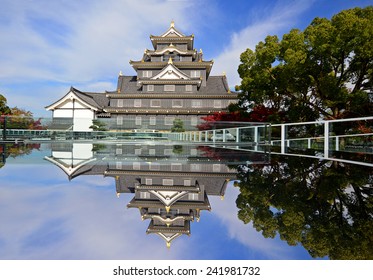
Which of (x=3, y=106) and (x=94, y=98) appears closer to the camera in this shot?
(x=3, y=106)

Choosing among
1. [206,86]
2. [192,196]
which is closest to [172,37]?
[206,86]

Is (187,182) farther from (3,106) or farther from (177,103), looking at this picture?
(3,106)

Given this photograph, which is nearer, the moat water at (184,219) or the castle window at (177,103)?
the moat water at (184,219)

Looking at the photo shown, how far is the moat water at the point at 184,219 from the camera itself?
0.98 meters

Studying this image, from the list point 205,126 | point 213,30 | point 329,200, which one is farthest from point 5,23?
point 329,200

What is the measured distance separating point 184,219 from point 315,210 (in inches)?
26.7

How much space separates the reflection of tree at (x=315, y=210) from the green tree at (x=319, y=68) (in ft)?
30.0

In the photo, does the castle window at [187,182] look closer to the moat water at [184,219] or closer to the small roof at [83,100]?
the moat water at [184,219]

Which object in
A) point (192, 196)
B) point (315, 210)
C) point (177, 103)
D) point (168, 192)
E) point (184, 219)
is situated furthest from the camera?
point (177, 103)

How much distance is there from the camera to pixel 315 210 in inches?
53.7

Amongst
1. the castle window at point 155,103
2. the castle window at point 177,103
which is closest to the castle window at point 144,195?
the castle window at point 177,103

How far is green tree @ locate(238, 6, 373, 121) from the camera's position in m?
9.56

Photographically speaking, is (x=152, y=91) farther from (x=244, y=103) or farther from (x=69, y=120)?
(x=69, y=120)

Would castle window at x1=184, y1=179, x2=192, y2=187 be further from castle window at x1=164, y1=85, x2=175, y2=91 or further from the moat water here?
castle window at x1=164, y1=85, x2=175, y2=91
